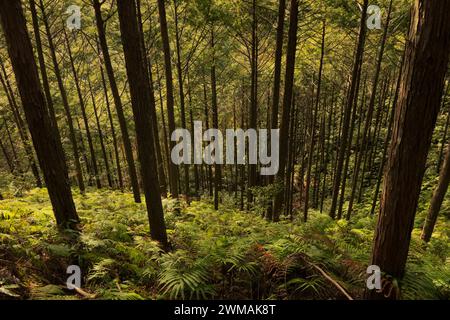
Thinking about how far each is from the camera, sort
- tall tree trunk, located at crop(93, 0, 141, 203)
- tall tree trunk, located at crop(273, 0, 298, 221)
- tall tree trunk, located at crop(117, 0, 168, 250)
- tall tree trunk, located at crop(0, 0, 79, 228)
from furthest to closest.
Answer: tall tree trunk, located at crop(93, 0, 141, 203)
tall tree trunk, located at crop(273, 0, 298, 221)
tall tree trunk, located at crop(117, 0, 168, 250)
tall tree trunk, located at crop(0, 0, 79, 228)

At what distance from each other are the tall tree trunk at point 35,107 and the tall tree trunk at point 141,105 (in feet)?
4.57

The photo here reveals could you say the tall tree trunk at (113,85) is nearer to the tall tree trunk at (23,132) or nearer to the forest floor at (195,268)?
the forest floor at (195,268)

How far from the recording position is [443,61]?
2.75 m

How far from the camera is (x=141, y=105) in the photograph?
17.5 ft

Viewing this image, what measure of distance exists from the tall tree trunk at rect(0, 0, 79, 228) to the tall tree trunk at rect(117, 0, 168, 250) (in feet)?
4.57

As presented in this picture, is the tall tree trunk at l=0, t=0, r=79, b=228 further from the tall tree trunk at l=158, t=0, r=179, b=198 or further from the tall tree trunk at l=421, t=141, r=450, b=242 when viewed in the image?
the tall tree trunk at l=421, t=141, r=450, b=242

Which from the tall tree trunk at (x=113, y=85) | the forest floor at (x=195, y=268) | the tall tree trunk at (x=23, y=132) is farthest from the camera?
the tall tree trunk at (x=23, y=132)

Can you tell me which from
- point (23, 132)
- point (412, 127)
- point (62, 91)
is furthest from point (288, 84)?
point (23, 132)

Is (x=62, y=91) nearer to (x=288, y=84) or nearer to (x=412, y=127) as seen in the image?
(x=288, y=84)

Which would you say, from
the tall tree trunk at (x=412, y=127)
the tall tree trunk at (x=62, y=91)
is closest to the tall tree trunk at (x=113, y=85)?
the tall tree trunk at (x=62, y=91)

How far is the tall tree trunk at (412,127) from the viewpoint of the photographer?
271 cm

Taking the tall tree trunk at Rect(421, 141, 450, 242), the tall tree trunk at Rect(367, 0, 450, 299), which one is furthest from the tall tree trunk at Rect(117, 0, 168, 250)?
the tall tree trunk at Rect(421, 141, 450, 242)

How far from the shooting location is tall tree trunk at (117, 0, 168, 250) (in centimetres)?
498
